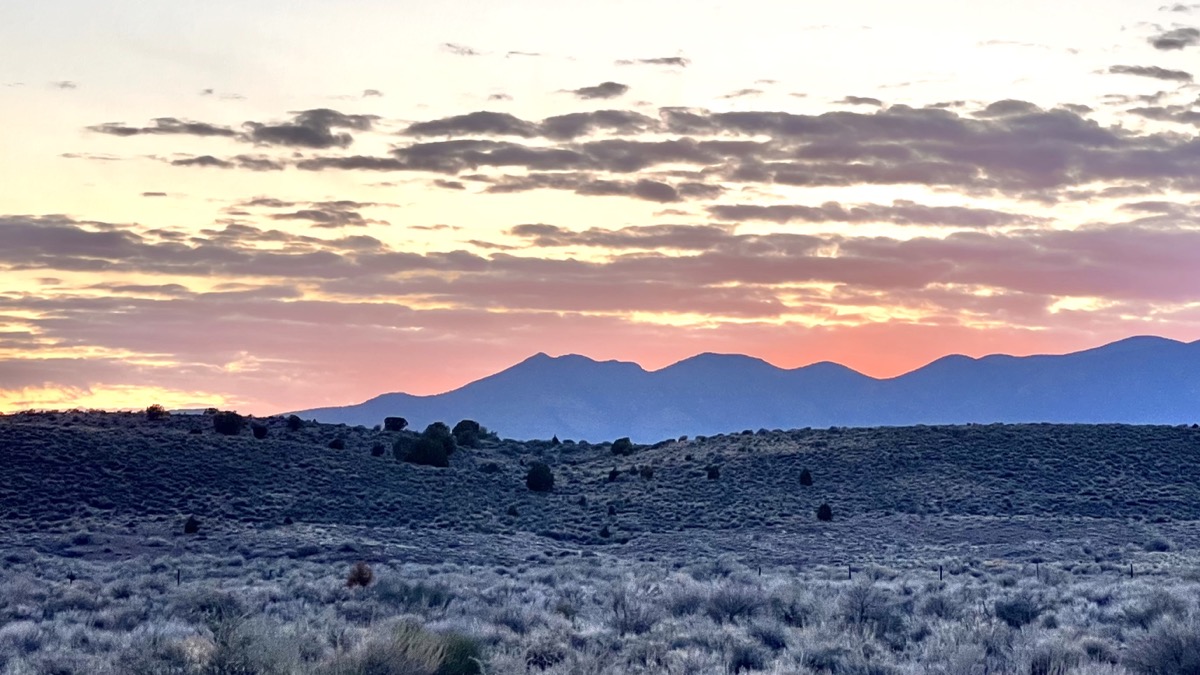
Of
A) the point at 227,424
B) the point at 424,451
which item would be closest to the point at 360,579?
the point at 424,451

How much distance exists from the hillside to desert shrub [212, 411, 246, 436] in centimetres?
118

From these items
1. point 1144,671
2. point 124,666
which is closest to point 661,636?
point 1144,671

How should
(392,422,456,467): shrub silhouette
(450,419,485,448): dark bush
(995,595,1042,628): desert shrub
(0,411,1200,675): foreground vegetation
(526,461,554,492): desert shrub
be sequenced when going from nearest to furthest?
1. (0,411,1200,675): foreground vegetation
2. (995,595,1042,628): desert shrub
3. (526,461,554,492): desert shrub
4. (392,422,456,467): shrub silhouette
5. (450,419,485,448): dark bush

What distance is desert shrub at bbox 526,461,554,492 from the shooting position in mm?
79188

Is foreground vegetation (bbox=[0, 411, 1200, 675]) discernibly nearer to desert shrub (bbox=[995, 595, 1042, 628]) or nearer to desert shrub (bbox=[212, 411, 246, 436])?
desert shrub (bbox=[995, 595, 1042, 628])

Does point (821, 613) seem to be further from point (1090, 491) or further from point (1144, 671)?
point (1090, 491)

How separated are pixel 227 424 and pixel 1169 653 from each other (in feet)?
237

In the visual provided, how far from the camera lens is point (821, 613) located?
1024 inches

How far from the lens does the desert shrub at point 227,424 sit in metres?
82.3

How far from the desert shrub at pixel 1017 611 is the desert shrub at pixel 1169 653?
7148mm

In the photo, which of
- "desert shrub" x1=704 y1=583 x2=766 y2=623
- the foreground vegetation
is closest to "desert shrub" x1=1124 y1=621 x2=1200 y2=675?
the foreground vegetation

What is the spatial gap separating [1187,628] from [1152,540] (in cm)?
4417

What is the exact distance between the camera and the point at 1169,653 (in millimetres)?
18203

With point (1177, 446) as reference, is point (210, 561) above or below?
below
